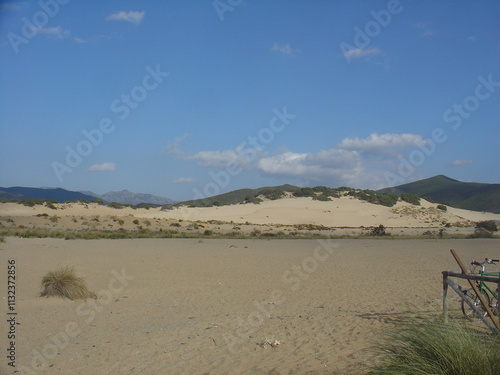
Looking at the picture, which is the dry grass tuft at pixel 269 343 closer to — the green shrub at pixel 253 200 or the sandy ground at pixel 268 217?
the sandy ground at pixel 268 217

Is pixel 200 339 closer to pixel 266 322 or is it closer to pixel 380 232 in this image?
pixel 266 322

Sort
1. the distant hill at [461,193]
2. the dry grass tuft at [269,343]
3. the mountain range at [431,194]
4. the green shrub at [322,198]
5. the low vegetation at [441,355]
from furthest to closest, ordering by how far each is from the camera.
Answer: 1. the distant hill at [461,193]
2. the mountain range at [431,194]
3. the green shrub at [322,198]
4. the dry grass tuft at [269,343]
5. the low vegetation at [441,355]

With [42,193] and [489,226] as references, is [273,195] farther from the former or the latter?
[42,193]

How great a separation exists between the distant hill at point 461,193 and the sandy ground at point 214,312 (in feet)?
279

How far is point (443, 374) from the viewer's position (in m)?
4.46

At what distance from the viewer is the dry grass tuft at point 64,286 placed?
11.6 meters

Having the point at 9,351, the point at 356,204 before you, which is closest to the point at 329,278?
the point at 9,351

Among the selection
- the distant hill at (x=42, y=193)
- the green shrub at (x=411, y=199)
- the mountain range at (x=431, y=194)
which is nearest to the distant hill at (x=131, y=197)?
the mountain range at (x=431, y=194)

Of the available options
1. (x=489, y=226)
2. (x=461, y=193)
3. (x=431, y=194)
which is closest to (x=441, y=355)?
(x=489, y=226)

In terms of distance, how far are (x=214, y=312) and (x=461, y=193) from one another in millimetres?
126690

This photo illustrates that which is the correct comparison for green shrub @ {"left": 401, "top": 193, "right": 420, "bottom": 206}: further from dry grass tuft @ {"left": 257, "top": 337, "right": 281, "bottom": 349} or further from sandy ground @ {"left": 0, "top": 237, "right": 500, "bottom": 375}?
dry grass tuft @ {"left": 257, "top": 337, "right": 281, "bottom": 349}

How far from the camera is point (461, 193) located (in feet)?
400

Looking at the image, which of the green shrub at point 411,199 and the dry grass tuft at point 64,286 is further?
the green shrub at point 411,199

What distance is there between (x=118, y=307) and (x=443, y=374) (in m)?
8.51
